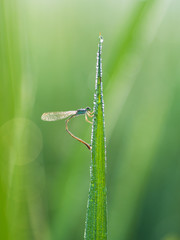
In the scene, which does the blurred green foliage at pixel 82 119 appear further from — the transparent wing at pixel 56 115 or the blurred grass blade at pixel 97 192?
the blurred grass blade at pixel 97 192

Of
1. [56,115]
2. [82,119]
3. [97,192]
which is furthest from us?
[82,119]

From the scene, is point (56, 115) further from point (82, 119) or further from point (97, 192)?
point (97, 192)

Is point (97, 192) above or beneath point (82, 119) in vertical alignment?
above

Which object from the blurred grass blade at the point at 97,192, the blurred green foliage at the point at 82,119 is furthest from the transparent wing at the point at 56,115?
the blurred grass blade at the point at 97,192

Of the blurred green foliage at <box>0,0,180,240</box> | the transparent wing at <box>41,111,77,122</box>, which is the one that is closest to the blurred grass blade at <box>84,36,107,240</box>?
the blurred green foliage at <box>0,0,180,240</box>

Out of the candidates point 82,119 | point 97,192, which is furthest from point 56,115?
point 97,192

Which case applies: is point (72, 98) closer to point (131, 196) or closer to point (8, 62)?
point (131, 196)

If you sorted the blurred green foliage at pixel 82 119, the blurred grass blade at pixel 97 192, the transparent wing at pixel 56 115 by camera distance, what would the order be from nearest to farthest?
the blurred grass blade at pixel 97 192 → the blurred green foliage at pixel 82 119 → the transparent wing at pixel 56 115

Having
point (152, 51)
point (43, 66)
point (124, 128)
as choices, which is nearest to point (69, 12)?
point (43, 66)
